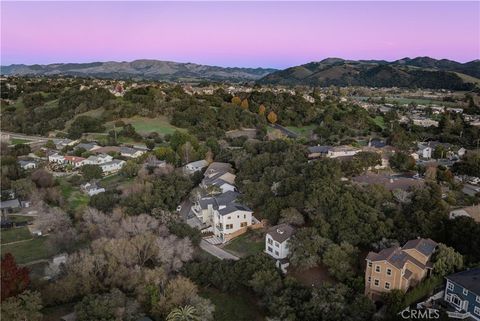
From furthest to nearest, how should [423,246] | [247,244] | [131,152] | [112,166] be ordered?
[131,152]
[112,166]
[247,244]
[423,246]

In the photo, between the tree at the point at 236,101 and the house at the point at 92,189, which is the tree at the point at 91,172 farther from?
the tree at the point at 236,101

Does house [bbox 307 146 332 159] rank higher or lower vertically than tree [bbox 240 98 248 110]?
lower

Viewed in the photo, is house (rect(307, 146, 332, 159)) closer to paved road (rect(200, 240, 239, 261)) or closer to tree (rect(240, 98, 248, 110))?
paved road (rect(200, 240, 239, 261))

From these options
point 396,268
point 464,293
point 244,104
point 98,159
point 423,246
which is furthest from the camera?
point 244,104

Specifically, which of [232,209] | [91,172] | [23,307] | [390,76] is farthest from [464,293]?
[390,76]

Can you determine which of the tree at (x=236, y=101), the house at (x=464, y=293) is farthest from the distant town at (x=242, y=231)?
the tree at (x=236, y=101)

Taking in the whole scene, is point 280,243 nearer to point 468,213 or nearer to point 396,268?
Result: point 396,268

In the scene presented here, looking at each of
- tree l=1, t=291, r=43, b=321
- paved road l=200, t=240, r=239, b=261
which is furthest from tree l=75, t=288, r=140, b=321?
paved road l=200, t=240, r=239, b=261
